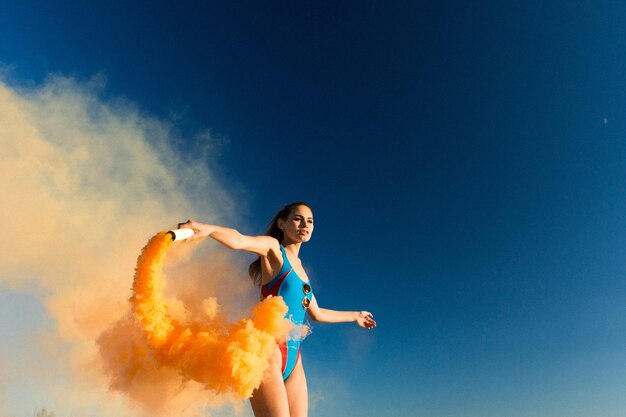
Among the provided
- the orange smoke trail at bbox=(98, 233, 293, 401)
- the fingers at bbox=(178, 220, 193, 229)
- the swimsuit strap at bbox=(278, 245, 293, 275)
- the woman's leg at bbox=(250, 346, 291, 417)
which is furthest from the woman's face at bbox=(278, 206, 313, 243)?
the fingers at bbox=(178, 220, 193, 229)

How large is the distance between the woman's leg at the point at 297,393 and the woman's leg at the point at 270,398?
1.59 ft

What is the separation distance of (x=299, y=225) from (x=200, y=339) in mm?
1764

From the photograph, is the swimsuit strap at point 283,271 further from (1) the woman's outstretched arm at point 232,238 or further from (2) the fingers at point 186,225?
(2) the fingers at point 186,225

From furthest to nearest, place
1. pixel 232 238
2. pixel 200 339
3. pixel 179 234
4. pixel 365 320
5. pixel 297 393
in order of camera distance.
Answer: pixel 365 320 → pixel 297 393 → pixel 200 339 → pixel 232 238 → pixel 179 234

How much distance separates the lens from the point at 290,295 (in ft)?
15.0

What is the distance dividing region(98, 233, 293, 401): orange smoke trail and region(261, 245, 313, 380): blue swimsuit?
47cm

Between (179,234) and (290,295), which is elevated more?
(290,295)

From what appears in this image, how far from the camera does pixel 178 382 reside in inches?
177

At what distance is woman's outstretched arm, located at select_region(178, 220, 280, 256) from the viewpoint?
3.40 meters

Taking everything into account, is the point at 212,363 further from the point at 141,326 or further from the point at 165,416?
the point at 165,416

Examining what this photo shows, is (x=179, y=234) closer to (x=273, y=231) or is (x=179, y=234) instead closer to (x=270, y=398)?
(x=270, y=398)

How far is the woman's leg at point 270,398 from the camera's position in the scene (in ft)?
12.8

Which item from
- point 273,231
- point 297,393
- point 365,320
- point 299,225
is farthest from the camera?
point 365,320

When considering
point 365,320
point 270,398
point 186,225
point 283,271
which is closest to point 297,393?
point 270,398
